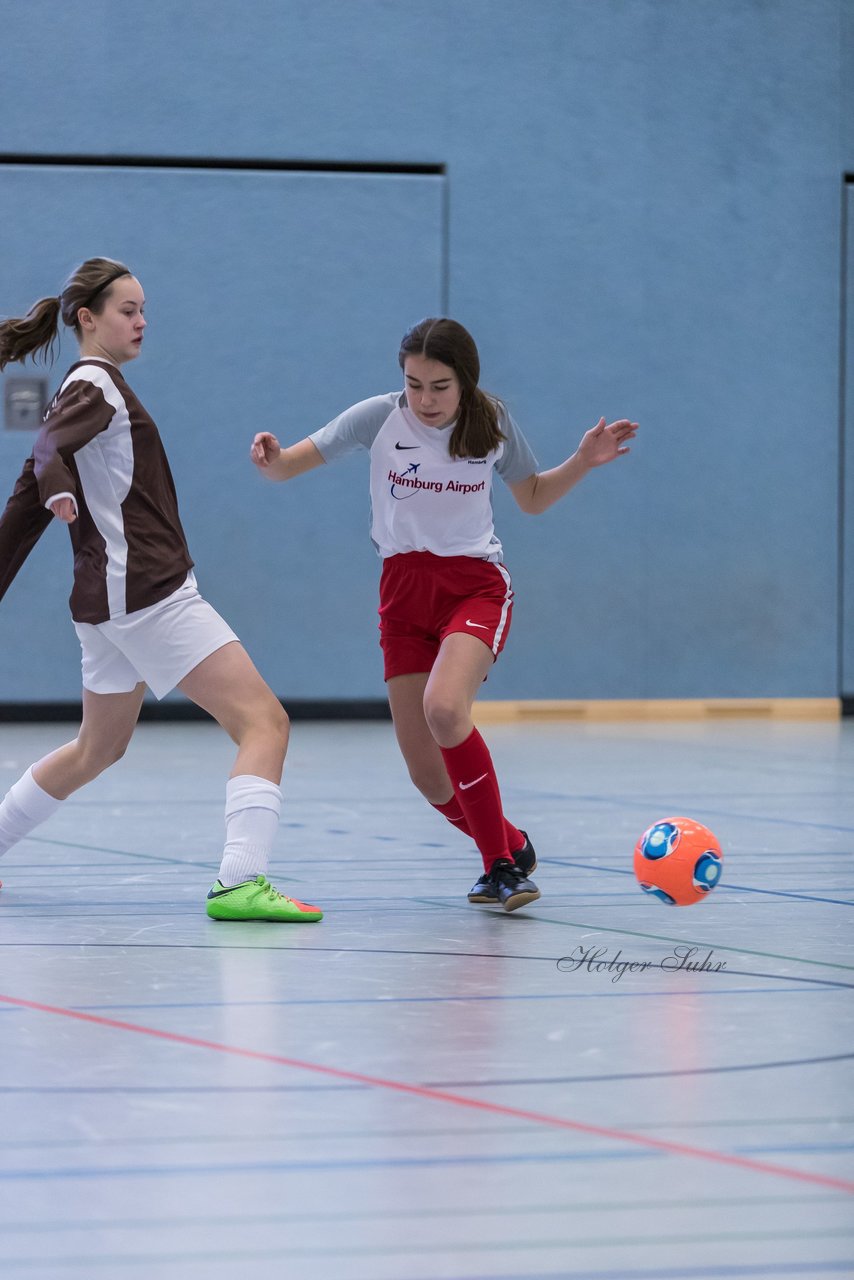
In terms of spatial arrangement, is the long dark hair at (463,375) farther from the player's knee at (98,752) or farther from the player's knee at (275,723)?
the player's knee at (98,752)

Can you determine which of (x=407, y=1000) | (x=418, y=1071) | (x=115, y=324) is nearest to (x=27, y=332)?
(x=115, y=324)

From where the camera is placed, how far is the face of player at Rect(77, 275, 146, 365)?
429 centimetres

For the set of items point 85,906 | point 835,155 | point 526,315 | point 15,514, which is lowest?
point 85,906

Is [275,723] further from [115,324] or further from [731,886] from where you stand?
[731,886]

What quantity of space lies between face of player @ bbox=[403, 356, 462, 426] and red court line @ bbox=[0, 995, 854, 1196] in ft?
5.94

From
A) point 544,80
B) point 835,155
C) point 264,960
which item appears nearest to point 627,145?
point 544,80

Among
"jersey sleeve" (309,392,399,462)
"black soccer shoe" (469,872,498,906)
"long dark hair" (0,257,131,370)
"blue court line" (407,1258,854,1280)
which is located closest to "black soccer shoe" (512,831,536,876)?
"black soccer shoe" (469,872,498,906)

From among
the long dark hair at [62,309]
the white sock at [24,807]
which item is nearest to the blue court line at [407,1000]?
the white sock at [24,807]

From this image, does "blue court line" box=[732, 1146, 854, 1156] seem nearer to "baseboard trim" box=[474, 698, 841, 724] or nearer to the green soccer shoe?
the green soccer shoe

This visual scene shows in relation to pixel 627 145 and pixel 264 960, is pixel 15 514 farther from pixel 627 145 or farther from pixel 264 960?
pixel 627 145

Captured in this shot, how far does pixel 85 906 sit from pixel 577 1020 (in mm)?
1638

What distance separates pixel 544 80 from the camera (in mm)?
10680

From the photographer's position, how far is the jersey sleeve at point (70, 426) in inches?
161

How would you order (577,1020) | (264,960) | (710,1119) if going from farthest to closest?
(264,960) < (577,1020) < (710,1119)
